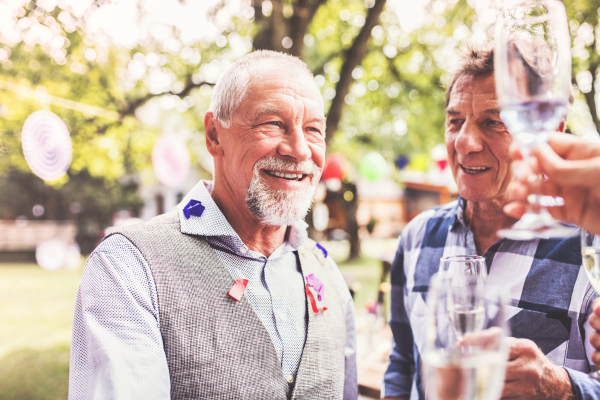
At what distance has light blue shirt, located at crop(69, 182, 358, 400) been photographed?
47.8 inches

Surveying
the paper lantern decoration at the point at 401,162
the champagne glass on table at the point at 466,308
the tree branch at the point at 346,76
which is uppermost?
the tree branch at the point at 346,76

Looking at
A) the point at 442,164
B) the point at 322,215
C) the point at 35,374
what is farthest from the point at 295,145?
the point at 322,215

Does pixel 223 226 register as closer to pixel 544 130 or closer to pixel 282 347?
pixel 282 347

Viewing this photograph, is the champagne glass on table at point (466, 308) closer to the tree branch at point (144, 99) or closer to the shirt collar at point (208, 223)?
the shirt collar at point (208, 223)

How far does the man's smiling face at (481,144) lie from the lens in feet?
5.25

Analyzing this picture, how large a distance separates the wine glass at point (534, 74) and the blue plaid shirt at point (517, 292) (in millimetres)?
695

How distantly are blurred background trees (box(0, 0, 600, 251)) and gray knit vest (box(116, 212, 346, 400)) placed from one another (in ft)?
14.7

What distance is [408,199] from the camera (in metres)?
27.0

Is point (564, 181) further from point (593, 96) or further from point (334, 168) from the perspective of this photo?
point (593, 96)

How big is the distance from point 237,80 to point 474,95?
0.94 metres

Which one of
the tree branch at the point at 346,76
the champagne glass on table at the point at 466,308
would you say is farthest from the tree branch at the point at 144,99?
the champagne glass on table at the point at 466,308

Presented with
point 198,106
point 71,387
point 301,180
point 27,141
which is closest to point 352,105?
point 198,106

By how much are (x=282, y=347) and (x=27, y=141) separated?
550 centimetres

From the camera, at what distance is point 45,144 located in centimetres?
590
